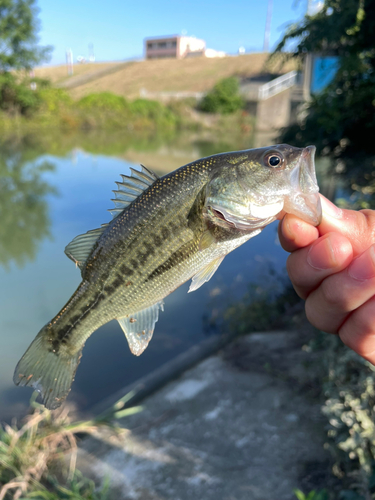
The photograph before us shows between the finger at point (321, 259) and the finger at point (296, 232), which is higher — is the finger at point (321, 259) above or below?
below

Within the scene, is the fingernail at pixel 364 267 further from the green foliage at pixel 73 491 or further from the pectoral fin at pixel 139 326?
the green foliage at pixel 73 491

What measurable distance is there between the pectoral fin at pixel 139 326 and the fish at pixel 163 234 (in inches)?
3.2

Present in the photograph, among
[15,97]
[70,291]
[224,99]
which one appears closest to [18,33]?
[15,97]

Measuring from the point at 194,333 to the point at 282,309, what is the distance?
80.0 inches

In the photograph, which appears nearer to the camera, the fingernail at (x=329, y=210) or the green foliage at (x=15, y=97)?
the fingernail at (x=329, y=210)

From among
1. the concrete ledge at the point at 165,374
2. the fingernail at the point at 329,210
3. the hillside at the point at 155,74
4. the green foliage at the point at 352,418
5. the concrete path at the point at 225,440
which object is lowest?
the concrete ledge at the point at 165,374

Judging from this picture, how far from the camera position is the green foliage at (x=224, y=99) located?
37.5m

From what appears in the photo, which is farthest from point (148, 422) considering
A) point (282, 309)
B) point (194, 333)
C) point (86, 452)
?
point (282, 309)

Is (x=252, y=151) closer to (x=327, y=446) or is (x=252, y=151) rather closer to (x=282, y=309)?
(x=327, y=446)

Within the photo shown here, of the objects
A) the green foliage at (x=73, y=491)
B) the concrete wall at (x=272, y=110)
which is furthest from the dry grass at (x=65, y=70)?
the green foliage at (x=73, y=491)

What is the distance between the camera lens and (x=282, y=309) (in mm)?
7715

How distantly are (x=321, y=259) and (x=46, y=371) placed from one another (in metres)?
1.48

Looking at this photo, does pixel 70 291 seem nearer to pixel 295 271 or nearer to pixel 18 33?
pixel 295 271

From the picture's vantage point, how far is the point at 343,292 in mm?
1750
